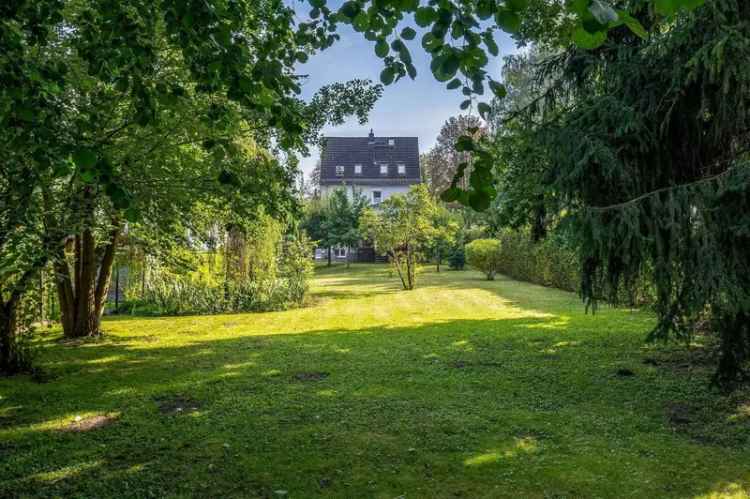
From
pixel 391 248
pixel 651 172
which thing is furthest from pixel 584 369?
pixel 391 248

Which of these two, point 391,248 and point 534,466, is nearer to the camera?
point 534,466

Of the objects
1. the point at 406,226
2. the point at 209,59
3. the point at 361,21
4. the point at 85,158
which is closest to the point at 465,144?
the point at 361,21

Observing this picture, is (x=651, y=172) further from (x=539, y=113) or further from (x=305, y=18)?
(x=305, y=18)

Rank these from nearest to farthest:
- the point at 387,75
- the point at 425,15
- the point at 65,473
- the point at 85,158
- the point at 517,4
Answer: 1. the point at 517,4
2. the point at 425,15
3. the point at 85,158
4. the point at 387,75
5. the point at 65,473

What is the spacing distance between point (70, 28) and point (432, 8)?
259 inches

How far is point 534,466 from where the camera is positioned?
12.6ft

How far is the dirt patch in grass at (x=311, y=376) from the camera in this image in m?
6.48

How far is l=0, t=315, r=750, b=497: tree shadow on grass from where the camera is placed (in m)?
3.65

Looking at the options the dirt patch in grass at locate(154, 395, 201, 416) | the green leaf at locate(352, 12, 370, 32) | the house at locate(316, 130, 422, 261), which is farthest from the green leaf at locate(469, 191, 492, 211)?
the house at locate(316, 130, 422, 261)

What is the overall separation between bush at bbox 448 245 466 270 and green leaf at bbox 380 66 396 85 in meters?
26.1

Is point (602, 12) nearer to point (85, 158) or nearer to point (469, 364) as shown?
point (85, 158)

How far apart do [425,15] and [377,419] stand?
12.9ft

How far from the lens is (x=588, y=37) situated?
4.86 ft

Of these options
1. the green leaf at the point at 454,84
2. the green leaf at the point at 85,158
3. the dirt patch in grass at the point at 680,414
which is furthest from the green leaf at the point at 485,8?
the dirt patch in grass at the point at 680,414
